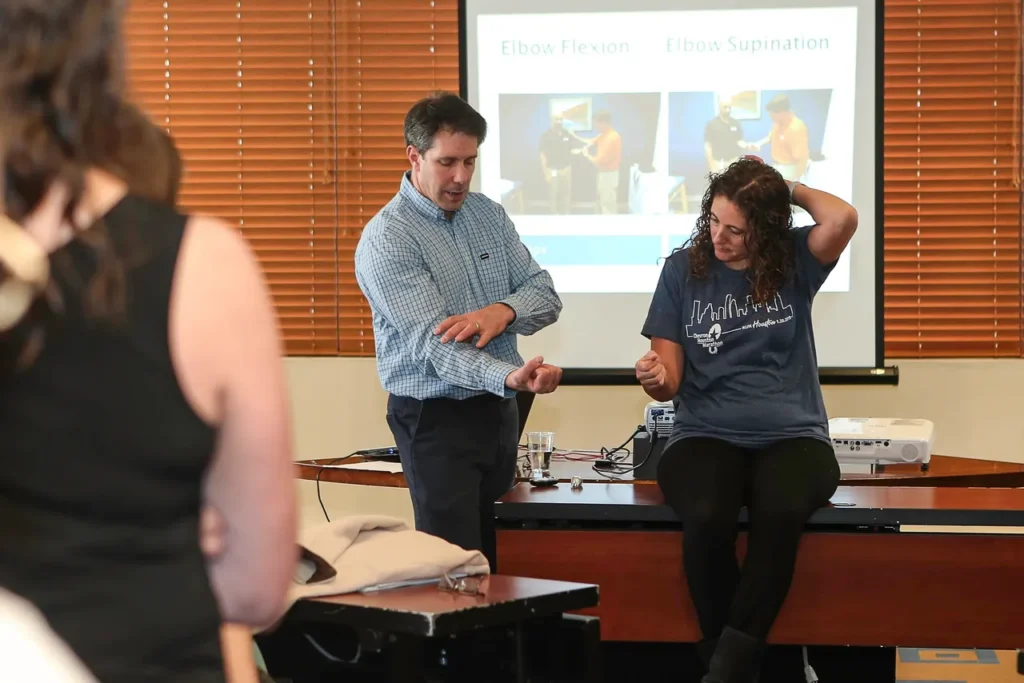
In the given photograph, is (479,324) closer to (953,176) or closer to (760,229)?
(760,229)

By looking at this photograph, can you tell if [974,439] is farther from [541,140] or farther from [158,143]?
[158,143]

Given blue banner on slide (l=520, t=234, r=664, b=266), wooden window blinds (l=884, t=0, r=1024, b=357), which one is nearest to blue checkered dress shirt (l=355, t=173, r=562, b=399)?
blue banner on slide (l=520, t=234, r=664, b=266)

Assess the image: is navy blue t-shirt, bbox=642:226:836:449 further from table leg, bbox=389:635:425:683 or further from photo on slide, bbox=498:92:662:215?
photo on slide, bbox=498:92:662:215

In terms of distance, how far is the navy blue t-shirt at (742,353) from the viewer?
249cm

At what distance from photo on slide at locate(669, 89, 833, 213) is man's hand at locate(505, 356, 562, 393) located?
1871 millimetres

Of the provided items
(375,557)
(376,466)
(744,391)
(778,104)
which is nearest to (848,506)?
(744,391)

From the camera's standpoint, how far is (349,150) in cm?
430

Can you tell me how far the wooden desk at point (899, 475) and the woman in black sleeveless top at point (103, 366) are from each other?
6.72 ft

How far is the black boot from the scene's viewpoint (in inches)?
86.2

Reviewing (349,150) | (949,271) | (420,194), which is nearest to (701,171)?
(949,271)

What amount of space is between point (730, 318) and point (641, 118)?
1654mm

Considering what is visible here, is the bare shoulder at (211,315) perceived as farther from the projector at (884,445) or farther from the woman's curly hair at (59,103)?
the projector at (884,445)

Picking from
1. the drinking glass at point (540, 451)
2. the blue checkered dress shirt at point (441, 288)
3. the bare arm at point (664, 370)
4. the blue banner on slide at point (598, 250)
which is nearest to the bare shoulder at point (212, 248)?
the blue checkered dress shirt at point (441, 288)

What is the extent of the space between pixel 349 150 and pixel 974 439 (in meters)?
2.51
